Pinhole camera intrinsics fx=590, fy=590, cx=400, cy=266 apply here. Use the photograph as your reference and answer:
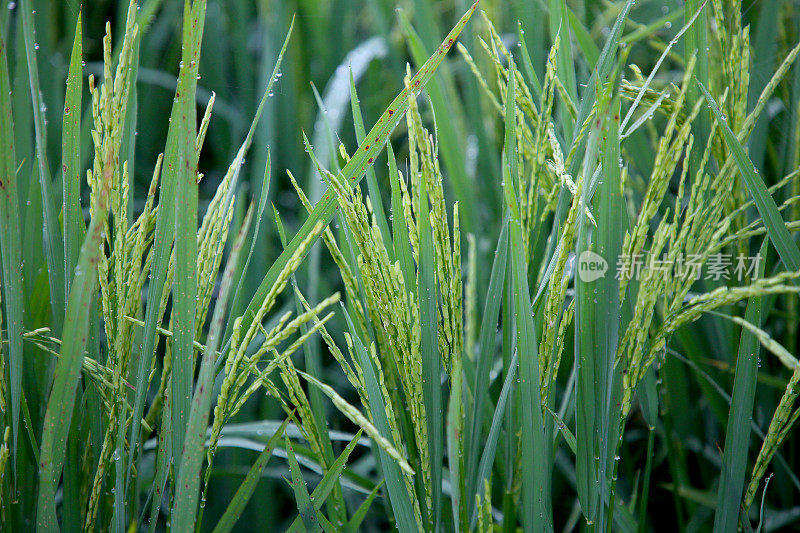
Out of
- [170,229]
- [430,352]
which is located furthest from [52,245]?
[430,352]

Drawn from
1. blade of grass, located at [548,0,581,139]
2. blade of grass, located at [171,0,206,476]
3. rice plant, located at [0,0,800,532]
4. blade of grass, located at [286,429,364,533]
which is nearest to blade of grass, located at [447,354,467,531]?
rice plant, located at [0,0,800,532]

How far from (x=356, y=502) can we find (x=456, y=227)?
58cm

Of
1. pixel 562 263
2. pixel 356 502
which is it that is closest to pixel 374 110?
pixel 356 502

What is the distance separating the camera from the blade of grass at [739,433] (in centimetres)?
65

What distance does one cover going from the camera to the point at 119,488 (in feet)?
1.79

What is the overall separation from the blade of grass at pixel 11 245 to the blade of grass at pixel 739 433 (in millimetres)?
741

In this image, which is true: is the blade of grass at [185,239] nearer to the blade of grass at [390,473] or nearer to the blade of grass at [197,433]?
the blade of grass at [197,433]

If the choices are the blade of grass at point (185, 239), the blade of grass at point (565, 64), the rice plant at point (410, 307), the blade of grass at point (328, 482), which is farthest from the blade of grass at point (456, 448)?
the blade of grass at point (565, 64)

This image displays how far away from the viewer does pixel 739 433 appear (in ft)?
2.15

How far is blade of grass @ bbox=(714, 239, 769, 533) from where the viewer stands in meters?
0.65

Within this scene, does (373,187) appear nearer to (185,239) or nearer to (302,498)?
(185,239)

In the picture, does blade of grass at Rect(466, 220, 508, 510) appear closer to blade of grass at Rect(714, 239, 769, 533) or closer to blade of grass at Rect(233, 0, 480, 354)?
blade of grass at Rect(233, 0, 480, 354)

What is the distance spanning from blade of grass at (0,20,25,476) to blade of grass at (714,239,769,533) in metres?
0.74
